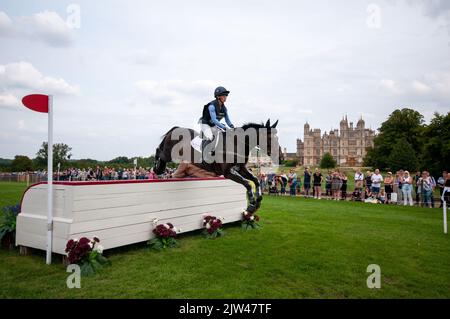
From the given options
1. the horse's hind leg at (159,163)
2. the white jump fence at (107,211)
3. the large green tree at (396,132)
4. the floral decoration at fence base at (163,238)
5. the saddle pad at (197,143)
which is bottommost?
the floral decoration at fence base at (163,238)

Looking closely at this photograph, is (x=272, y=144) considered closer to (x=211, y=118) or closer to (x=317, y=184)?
(x=211, y=118)

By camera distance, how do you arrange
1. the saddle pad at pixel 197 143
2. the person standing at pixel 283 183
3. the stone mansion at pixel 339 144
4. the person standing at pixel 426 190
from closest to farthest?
the saddle pad at pixel 197 143
the person standing at pixel 426 190
the person standing at pixel 283 183
the stone mansion at pixel 339 144

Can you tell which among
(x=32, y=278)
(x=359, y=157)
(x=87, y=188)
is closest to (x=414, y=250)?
(x=87, y=188)

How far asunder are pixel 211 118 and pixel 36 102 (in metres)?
3.26

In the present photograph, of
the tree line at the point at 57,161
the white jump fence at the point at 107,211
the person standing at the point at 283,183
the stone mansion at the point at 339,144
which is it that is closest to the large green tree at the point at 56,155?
the tree line at the point at 57,161

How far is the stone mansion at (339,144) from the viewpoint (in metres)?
122

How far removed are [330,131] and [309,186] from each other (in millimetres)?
122984

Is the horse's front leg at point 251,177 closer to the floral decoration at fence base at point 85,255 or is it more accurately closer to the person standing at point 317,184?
the floral decoration at fence base at point 85,255

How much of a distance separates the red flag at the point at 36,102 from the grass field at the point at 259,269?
100 inches

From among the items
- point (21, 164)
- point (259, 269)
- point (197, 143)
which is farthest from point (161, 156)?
point (21, 164)

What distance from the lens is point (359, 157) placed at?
121 metres

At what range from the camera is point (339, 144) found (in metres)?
128

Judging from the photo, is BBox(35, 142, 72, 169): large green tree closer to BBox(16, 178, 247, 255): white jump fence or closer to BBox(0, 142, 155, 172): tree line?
BBox(0, 142, 155, 172): tree line
